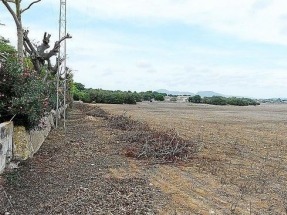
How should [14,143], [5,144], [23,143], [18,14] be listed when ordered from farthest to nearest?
[18,14]
[23,143]
[14,143]
[5,144]

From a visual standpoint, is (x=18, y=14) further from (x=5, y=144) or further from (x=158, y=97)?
(x=158, y=97)

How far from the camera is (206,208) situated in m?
6.07

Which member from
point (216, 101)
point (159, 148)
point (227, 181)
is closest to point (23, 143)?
point (159, 148)

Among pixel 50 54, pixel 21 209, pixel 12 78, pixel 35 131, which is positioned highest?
pixel 50 54

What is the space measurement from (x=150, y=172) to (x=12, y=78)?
363 cm

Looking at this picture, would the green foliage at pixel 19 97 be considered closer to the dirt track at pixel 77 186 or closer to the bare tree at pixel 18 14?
the dirt track at pixel 77 186

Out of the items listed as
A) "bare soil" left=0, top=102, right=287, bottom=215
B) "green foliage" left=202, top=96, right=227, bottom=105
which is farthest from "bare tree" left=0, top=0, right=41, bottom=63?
"green foliage" left=202, top=96, right=227, bottom=105

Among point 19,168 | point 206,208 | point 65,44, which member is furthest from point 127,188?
point 65,44

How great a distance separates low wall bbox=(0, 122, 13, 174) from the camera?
7.47 metres

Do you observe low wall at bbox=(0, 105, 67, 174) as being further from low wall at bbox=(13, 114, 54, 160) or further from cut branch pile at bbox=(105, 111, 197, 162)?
cut branch pile at bbox=(105, 111, 197, 162)

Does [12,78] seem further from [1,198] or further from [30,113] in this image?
[1,198]

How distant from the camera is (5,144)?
306 inches

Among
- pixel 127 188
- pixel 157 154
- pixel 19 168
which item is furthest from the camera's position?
pixel 157 154

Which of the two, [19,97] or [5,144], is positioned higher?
[19,97]
